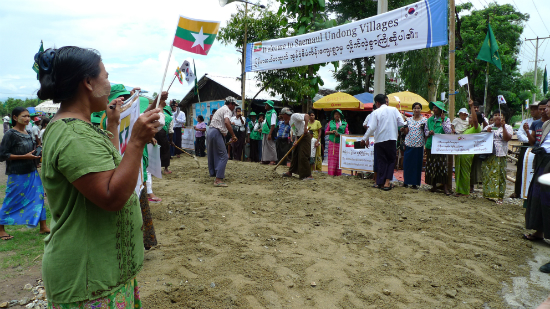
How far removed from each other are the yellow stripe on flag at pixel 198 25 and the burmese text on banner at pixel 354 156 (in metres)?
5.89

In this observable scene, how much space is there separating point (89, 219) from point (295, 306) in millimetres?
1834

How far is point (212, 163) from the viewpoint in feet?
23.6

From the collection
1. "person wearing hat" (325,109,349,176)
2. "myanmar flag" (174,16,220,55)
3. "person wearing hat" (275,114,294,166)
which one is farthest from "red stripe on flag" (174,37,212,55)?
"person wearing hat" (275,114,294,166)

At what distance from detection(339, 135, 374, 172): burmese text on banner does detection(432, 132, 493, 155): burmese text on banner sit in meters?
1.57

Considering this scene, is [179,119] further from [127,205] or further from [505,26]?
[505,26]

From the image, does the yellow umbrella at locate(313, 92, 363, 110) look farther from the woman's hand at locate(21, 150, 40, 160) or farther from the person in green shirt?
the person in green shirt

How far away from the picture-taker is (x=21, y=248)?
3.98 meters

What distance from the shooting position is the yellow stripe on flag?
244 centimetres

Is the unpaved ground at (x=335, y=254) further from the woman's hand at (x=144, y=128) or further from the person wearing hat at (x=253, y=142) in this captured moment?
the person wearing hat at (x=253, y=142)

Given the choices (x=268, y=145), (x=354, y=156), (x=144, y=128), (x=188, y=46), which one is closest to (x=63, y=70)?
(x=144, y=128)

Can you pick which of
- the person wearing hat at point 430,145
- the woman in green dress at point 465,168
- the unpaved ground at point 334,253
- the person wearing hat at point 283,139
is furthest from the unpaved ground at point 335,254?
the person wearing hat at point 283,139

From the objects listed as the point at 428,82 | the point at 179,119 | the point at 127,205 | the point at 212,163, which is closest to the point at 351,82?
the point at 428,82

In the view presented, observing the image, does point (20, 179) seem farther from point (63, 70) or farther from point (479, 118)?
point (479, 118)

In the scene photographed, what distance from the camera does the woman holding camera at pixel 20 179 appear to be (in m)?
4.20
